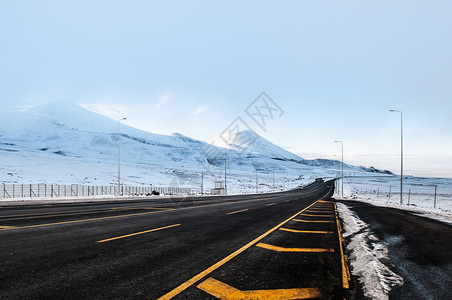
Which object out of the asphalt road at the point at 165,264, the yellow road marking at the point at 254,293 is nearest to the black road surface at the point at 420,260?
the asphalt road at the point at 165,264

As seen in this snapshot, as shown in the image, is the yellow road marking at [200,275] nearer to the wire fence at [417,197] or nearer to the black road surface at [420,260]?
the black road surface at [420,260]

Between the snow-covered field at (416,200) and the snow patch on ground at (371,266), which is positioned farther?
the snow-covered field at (416,200)

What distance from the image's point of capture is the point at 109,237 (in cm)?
719

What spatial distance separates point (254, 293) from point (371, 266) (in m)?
3.01

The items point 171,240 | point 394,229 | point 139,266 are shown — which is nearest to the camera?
point 139,266

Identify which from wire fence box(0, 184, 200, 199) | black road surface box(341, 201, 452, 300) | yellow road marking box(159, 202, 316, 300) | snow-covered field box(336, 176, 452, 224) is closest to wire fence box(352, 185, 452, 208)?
snow-covered field box(336, 176, 452, 224)

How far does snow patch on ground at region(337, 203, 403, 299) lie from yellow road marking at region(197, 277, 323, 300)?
933 millimetres

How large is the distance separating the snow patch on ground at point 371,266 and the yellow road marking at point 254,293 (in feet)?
3.06

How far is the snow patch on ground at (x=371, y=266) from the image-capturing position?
13.8 feet

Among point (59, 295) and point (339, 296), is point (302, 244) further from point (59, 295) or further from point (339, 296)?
point (59, 295)

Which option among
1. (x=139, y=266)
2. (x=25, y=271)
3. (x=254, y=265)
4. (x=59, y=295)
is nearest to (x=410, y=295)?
(x=254, y=265)

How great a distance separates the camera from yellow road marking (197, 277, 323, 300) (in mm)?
3686

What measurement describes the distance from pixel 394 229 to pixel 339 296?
8265 mm

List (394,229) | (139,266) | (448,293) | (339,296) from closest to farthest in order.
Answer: (339,296), (448,293), (139,266), (394,229)
